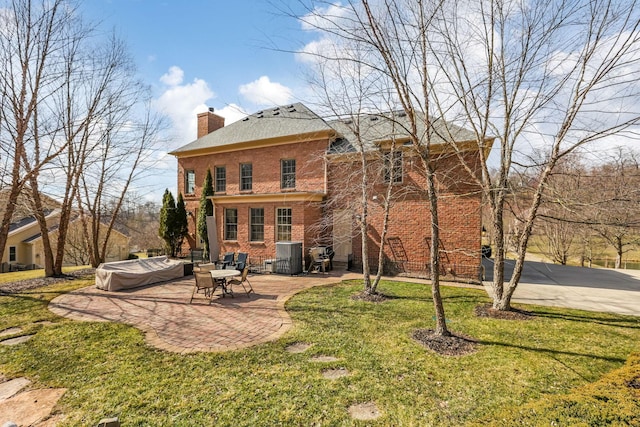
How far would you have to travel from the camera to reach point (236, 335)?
6082 mm

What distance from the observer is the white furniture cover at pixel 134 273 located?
10092mm

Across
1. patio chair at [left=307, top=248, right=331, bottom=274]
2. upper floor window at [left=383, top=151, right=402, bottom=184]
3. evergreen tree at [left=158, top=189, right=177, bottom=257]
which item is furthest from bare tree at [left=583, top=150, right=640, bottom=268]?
evergreen tree at [left=158, top=189, right=177, bottom=257]

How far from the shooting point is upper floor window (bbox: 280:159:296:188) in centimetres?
1595

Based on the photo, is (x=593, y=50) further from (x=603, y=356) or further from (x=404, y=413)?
(x=404, y=413)

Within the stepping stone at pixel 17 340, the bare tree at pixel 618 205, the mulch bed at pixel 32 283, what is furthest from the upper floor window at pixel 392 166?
the mulch bed at pixel 32 283

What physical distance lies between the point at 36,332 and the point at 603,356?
11436mm

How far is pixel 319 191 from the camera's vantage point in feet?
48.6

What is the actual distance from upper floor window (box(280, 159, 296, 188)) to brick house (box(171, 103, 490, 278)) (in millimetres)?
57

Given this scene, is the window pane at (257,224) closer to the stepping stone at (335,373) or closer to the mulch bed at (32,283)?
the mulch bed at (32,283)

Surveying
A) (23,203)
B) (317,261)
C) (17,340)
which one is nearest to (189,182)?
(23,203)

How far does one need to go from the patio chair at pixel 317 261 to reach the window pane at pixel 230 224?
576 centimetres

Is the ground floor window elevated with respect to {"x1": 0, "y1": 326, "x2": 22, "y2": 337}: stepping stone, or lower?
elevated

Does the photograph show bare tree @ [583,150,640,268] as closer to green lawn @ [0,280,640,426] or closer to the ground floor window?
green lawn @ [0,280,640,426]

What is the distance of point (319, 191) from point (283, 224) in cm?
269
